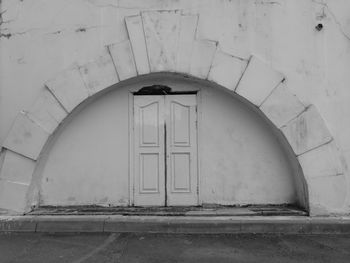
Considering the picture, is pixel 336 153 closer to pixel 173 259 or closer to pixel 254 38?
pixel 254 38

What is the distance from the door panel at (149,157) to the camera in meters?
7.54

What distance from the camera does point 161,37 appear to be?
7184mm

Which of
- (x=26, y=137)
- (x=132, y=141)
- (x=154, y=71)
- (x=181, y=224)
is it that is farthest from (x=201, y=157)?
(x=26, y=137)

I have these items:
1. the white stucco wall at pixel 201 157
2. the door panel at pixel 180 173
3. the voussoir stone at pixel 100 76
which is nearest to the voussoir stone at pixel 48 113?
the white stucco wall at pixel 201 157

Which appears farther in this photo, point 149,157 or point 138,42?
point 149,157

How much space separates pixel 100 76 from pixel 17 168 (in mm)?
2000

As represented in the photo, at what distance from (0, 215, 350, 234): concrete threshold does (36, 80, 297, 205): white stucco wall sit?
68 centimetres

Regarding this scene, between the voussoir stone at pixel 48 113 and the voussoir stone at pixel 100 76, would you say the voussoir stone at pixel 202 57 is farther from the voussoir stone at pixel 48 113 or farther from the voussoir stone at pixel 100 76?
the voussoir stone at pixel 48 113

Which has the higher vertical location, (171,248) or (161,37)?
(161,37)

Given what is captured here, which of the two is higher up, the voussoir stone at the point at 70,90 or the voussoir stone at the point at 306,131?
the voussoir stone at the point at 70,90

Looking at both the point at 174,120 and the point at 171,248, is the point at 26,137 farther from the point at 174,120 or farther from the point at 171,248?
the point at 171,248

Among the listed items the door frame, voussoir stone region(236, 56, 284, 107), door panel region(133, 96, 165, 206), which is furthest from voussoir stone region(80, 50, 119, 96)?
voussoir stone region(236, 56, 284, 107)

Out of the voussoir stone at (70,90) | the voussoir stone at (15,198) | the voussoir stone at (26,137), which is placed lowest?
Result: the voussoir stone at (15,198)

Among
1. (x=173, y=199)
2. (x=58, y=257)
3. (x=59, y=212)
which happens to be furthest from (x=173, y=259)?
(x=59, y=212)
